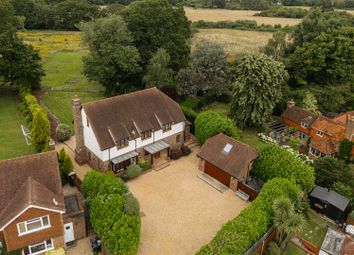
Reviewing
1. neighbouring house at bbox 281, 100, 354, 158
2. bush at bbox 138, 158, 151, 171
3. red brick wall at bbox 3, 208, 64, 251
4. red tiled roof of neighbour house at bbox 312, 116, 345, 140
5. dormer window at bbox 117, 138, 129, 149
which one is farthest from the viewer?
red tiled roof of neighbour house at bbox 312, 116, 345, 140

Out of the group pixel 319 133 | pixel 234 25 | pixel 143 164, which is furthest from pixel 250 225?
pixel 234 25

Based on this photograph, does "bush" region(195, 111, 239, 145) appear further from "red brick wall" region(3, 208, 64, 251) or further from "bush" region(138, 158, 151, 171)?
"red brick wall" region(3, 208, 64, 251)

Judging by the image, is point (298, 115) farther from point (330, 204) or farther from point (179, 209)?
point (179, 209)

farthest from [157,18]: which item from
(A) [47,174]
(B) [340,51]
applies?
(A) [47,174]

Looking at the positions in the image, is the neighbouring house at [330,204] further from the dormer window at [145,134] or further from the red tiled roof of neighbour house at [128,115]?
the dormer window at [145,134]

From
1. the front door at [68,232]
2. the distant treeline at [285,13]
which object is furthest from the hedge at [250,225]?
the distant treeline at [285,13]

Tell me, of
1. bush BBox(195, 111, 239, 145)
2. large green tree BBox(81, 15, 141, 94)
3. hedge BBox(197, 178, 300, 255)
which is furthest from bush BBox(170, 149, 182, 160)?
large green tree BBox(81, 15, 141, 94)

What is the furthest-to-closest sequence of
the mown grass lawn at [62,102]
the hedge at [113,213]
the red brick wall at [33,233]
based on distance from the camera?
the mown grass lawn at [62,102]
the hedge at [113,213]
the red brick wall at [33,233]
